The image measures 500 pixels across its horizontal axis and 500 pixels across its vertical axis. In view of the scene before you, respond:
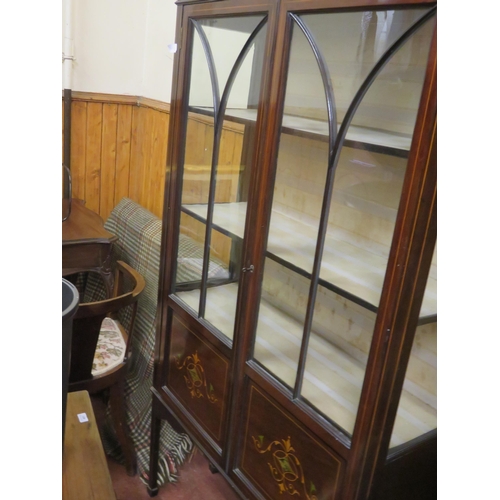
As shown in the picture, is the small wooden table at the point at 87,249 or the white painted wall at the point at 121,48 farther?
the white painted wall at the point at 121,48

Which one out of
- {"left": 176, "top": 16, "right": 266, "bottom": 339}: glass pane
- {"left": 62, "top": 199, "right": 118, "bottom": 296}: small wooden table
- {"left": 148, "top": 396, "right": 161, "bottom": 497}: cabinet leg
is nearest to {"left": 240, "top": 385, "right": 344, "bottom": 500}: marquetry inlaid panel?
{"left": 176, "top": 16, "right": 266, "bottom": 339}: glass pane

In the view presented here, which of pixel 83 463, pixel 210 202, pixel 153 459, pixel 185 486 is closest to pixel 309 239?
pixel 210 202

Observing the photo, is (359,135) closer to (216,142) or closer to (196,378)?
(216,142)

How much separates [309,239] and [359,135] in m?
0.29

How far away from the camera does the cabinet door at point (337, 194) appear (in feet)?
3.13

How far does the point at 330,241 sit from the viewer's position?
1.14 meters

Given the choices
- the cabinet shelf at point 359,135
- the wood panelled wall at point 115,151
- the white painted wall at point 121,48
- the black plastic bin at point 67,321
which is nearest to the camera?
the black plastic bin at point 67,321

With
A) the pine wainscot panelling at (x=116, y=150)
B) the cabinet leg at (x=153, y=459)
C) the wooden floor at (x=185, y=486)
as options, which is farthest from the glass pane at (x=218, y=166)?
the pine wainscot panelling at (x=116, y=150)

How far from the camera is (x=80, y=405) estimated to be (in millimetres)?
1446

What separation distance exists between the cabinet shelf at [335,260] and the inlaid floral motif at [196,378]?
1.46 ft

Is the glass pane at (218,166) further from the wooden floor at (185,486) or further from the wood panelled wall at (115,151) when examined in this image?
the wood panelled wall at (115,151)

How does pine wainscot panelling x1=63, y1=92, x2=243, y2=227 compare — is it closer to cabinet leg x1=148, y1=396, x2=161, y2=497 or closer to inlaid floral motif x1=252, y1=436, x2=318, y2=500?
cabinet leg x1=148, y1=396, x2=161, y2=497
